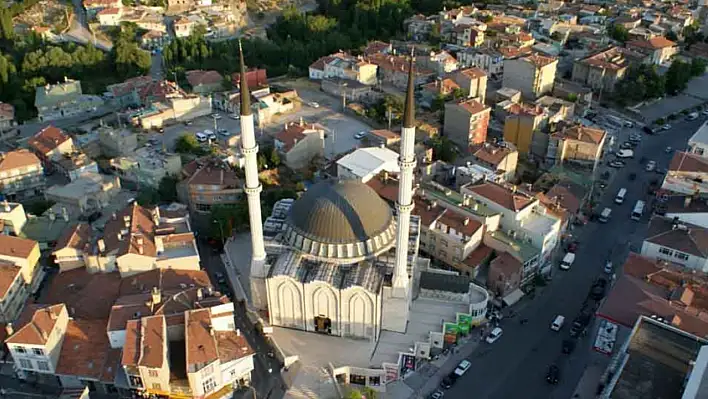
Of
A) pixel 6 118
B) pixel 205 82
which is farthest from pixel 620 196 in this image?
pixel 6 118

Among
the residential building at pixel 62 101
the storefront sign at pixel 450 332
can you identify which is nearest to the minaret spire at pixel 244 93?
the storefront sign at pixel 450 332

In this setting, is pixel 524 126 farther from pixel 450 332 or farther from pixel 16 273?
pixel 16 273

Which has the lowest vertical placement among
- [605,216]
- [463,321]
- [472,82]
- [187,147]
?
[605,216]

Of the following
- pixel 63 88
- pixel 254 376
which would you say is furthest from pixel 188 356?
pixel 63 88

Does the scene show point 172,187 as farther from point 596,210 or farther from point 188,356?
point 596,210

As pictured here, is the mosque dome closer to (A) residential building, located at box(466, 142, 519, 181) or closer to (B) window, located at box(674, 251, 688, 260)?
(A) residential building, located at box(466, 142, 519, 181)
